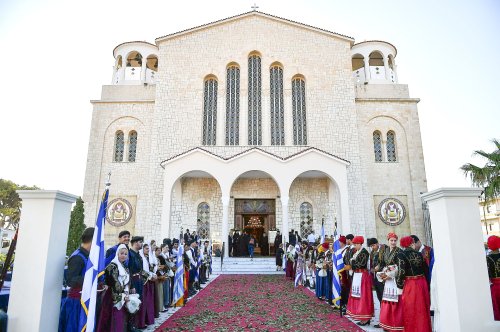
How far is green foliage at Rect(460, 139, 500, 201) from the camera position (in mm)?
13664

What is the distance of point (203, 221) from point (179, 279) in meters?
10.7

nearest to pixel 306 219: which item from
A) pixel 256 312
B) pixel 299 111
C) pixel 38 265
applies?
pixel 299 111

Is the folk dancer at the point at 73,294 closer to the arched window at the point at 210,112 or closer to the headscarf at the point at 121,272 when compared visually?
the headscarf at the point at 121,272

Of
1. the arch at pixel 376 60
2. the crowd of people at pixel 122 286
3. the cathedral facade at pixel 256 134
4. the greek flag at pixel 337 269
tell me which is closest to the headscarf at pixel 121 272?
the crowd of people at pixel 122 286

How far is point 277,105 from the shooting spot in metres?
20.5

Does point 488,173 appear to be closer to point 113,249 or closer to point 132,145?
point 113,249

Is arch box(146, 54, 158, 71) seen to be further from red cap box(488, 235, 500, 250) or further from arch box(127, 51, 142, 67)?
red cap box(488, 235, 500, 250)

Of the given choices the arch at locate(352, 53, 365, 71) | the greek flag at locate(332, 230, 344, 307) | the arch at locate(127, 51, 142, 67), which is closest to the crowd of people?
the greek flag at locate(332, 230, 344, 307)

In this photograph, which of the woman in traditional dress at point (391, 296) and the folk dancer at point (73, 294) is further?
the woman in traditional dress at point (391, 296)

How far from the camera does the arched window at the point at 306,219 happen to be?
61.8 ft

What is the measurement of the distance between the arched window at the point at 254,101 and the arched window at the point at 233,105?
0.73m

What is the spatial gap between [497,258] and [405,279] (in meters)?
1.52

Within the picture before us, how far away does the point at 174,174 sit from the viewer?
17.2 m

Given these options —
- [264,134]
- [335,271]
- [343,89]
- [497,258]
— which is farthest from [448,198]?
[343,89]
